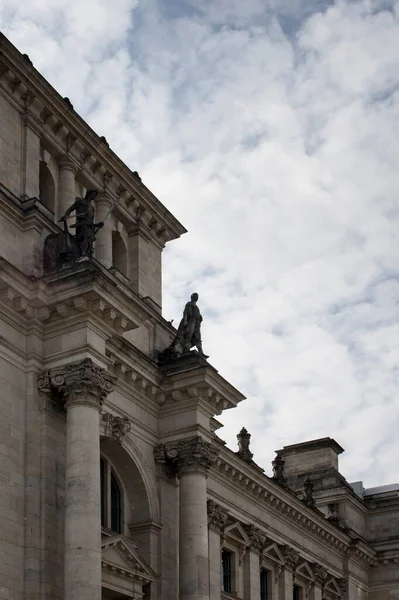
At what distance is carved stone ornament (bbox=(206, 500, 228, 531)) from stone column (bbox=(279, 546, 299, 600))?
6264 mm

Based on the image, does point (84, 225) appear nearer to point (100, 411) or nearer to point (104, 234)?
point (100, 411)

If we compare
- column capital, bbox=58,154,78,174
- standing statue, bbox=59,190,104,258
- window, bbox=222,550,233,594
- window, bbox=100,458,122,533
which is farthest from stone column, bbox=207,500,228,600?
standing statue, bbox=59,190,104,258

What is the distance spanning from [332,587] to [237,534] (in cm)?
1065

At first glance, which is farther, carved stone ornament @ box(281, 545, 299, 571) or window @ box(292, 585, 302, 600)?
window @ box(292, 585, 302, 600)

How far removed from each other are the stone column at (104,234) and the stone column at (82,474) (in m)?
6.61

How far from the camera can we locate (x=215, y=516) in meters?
40.0

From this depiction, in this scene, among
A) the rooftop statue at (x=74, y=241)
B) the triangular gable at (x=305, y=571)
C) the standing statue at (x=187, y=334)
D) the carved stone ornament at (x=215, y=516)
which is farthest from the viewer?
the triangular gable at (x=305, y=571)

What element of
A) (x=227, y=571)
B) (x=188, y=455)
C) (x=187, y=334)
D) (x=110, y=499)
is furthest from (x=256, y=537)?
(x=110, y=499)

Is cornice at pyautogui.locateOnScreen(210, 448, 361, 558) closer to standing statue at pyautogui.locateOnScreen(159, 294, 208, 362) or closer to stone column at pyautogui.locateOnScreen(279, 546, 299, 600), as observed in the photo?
stone column at pyautogui.locateOnScreen(279, 546, 299, 600)

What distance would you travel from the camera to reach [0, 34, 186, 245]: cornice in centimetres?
3241

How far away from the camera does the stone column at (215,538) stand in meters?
39.3

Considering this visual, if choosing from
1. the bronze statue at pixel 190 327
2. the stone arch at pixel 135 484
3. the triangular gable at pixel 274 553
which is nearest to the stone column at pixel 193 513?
the stone arch at pixel 135 484

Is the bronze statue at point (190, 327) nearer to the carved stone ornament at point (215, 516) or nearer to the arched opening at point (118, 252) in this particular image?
the arched opening at point (118, 252)

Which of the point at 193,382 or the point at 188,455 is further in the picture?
the point at 193,382
